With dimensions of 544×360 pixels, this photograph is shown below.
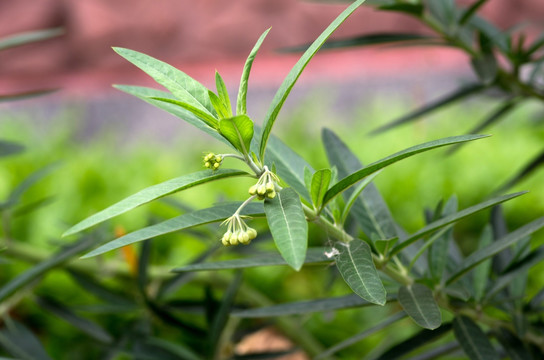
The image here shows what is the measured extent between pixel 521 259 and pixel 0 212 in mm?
466

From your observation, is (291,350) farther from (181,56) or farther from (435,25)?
(181,56)

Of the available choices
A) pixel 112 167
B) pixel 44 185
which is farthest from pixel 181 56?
pixel 44 185

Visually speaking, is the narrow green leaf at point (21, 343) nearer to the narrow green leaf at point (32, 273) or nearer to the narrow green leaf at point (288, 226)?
the narrow green leaf at point (32, 273)

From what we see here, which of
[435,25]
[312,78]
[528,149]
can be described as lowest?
[435,25]

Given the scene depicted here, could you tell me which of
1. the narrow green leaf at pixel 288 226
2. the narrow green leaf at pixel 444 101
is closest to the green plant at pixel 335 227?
the narrow green leaf at pixel 288 226

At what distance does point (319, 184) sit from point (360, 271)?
46 mm

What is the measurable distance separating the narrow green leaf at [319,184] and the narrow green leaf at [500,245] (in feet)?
0.34

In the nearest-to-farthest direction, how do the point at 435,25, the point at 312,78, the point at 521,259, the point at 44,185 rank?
the point at 521,259 < the point at 435,25 < the point at 44,185 < the point at 312,78

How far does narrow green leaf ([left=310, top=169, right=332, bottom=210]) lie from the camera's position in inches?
12.0

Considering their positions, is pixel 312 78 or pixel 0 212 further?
pixel 312 78

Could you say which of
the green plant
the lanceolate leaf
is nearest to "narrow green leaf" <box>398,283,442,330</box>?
the green plant

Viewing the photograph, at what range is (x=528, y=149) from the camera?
1.30 meters

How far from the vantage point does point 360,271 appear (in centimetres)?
30

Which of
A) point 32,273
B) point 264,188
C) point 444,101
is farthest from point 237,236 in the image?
point 444,101
